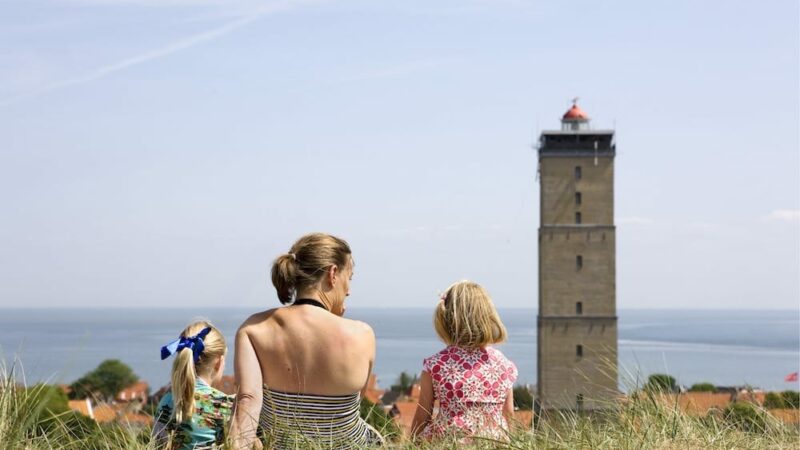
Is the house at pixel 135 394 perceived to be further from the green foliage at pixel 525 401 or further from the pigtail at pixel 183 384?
the green foliage at pixel 525 401

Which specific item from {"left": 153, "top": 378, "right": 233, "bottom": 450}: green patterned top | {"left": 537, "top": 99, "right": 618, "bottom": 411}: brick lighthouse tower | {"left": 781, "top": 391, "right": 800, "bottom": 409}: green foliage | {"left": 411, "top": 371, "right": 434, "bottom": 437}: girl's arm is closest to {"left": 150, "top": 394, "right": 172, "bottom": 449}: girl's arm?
{"left": 153, "top": 378, "right": 233, "bottom": 450}: green patterned top

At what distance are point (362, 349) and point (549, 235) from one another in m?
42.4

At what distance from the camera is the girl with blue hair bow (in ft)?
13.0

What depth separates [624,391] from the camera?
16.6 feet

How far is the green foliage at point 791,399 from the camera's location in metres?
5.81

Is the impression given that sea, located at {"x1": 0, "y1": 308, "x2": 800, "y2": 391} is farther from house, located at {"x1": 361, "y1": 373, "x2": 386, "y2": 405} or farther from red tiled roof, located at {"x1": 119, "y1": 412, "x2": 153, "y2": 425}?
house, located at {"x1": 361, "y1": 373, "x2": 386, "y2": 405}

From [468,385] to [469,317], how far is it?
0.31 meters

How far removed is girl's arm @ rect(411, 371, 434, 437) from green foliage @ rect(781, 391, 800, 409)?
7.72 ft

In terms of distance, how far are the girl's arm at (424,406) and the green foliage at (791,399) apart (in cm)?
235

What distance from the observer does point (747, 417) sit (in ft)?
17.1

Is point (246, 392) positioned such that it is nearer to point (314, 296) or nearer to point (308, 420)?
point (308, 420)

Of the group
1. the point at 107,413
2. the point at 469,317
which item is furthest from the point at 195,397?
the point at 469,317

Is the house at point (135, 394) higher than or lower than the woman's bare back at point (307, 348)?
lower

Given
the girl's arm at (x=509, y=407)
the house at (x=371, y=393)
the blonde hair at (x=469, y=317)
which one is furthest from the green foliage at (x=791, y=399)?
the house at (x=371, y=393)
